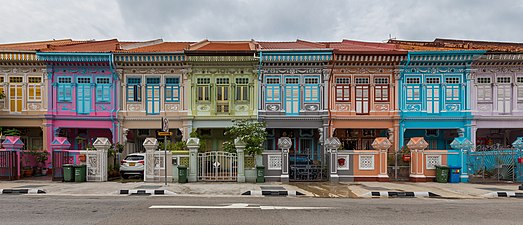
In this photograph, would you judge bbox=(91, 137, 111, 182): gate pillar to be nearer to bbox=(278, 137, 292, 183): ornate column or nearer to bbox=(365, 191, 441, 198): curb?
bbox=(278, 137, 292, 183): ornate column

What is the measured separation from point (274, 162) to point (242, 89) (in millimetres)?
6459

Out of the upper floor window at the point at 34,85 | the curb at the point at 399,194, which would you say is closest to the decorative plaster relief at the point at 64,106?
the upper floor window at the point at 34,85

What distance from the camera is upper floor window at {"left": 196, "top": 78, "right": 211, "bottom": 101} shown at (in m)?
22.3

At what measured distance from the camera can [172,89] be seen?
73.2ft

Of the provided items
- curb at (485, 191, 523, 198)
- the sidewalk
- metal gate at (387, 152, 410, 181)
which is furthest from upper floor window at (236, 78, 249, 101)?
curb at (485, 191, 523, 198)

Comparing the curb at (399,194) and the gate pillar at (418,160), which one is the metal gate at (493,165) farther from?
the curb at (399,194)

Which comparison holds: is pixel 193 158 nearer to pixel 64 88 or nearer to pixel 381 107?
pixel 64 88

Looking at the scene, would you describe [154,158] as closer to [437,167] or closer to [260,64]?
[260,64]

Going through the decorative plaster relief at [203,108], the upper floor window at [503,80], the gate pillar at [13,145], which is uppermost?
the upper floor window at [503,80]

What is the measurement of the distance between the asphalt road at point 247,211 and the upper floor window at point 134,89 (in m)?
10.6

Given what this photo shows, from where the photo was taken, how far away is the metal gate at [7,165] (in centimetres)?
1734

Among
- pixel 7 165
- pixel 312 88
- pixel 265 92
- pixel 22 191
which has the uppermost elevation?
pixel 312 88

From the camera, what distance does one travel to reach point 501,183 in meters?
17.1

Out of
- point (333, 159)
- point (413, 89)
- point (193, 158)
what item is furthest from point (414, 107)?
point (193, 158)
